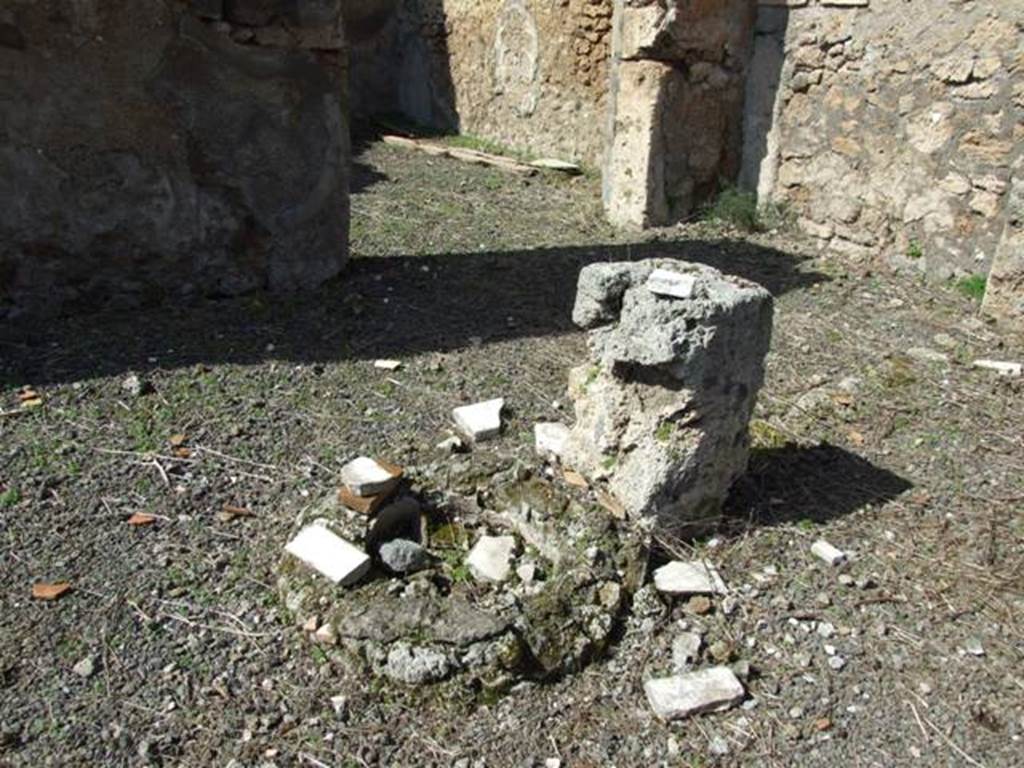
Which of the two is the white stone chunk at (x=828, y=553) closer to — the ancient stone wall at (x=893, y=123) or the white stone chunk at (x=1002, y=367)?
the white stone chunk at (x=1002, y=367)

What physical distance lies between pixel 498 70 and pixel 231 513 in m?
6.89

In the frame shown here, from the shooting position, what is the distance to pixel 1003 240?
445 centimetres

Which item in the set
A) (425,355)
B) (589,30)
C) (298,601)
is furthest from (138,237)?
(589,30)

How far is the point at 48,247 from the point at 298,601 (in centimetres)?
244

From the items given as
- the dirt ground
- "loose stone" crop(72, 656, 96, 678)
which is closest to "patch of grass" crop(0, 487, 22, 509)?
the dirt ground

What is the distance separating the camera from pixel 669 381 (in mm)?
2602

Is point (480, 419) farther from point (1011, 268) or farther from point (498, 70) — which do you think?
point (498, 70)

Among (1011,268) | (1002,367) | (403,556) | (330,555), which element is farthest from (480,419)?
(1011,268)

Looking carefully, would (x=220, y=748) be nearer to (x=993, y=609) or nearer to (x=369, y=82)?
(x=993, y=609)

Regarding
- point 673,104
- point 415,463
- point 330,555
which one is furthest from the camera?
point 673,104

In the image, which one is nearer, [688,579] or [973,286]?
[688,579]

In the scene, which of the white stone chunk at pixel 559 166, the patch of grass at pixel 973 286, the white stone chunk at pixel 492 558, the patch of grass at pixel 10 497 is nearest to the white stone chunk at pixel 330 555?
the white stone chunk at pixel 492 558

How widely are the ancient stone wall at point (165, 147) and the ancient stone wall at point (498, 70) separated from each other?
12.4 ft

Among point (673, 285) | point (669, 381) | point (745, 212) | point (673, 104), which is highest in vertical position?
point (673, 104)
